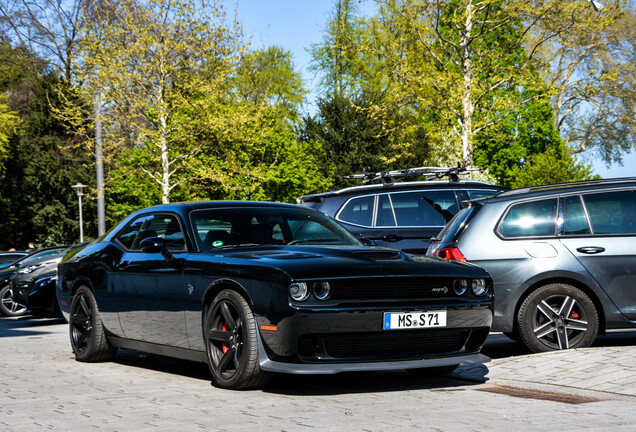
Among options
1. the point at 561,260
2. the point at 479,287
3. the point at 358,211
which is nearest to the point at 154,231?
the point at 479,287

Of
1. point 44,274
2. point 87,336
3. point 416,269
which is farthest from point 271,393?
point 44,274

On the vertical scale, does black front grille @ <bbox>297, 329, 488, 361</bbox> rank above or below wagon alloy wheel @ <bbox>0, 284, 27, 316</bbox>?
above

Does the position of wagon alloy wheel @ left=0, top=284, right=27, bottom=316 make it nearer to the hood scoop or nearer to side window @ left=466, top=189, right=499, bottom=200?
side window @ left=466, top=189, right=499, bottom=200

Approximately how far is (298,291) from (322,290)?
0.56ft

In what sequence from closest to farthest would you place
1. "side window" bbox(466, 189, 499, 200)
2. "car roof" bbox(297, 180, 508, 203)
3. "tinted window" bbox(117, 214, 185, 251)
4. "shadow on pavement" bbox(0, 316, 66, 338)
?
"tinted window" bbox(117, 214, 185, 251)
"car roof" bbox(297, 180, 508, 203)
"side window" bbox(466, 189, 499, 200)
"shadow on pavement" bbox(0, 316, 66, 338)

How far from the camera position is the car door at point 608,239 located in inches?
314

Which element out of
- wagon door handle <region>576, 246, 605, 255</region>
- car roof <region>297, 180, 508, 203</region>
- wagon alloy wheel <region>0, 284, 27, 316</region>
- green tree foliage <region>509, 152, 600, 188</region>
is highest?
green tree foliage <region>509, 152, 600, 188</region>

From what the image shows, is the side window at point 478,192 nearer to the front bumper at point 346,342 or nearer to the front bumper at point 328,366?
the front bumper at point 346,342

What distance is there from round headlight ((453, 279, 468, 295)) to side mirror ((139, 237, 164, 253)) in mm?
2468

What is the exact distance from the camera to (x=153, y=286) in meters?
7.33

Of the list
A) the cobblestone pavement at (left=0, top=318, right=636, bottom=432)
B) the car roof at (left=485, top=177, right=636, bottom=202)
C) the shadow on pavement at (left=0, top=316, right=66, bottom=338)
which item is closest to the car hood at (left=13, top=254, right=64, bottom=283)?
the shadow on pavement at (left=0, top=316, right=66, bottom=338)

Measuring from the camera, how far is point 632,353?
758cm

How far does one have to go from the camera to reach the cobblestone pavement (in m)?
5.11

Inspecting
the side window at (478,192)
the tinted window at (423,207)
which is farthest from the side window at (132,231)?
the side window at (478,192)
